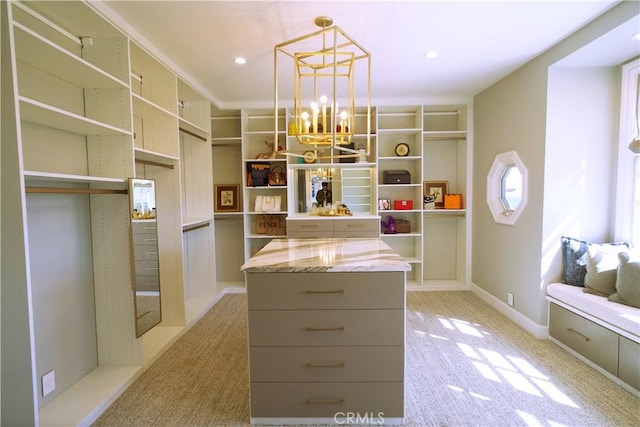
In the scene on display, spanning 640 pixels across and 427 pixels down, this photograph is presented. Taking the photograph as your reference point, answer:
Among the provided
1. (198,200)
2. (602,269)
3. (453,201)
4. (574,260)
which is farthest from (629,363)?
(198,200)

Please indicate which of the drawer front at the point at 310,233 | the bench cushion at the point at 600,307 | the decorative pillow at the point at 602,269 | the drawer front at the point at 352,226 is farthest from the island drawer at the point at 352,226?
the decorative pillow at the point at 602,269

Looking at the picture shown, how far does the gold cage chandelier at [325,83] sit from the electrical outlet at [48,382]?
1.99m

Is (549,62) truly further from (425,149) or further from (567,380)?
(567,380)

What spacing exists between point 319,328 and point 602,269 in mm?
2304

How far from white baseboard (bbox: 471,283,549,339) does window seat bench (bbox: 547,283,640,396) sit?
0.07 m

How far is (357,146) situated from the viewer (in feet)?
14.2

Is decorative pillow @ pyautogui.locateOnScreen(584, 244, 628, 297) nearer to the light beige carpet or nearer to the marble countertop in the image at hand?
the light beige carpet

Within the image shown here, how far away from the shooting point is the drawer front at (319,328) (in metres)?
1.67

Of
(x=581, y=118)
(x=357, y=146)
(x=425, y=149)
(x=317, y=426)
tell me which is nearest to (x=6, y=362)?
(x=317, y=426)

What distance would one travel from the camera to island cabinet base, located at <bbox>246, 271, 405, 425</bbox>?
166cm

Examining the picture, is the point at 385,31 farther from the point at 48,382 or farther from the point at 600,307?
the point at 48,382

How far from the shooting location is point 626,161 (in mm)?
2508

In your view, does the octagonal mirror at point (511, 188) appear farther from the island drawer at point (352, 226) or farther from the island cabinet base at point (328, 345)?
the island cabinet base at point (328, 345)

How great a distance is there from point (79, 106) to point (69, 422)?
200 centimetres
